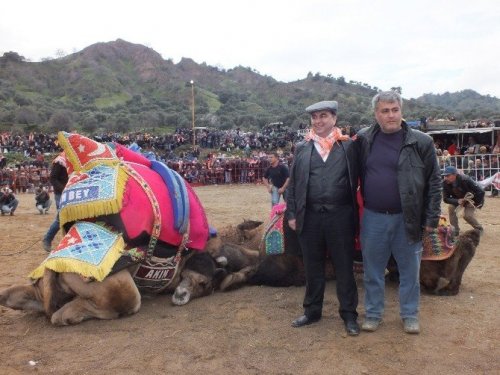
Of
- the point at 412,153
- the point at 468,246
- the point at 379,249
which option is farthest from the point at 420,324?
the point at 412,153

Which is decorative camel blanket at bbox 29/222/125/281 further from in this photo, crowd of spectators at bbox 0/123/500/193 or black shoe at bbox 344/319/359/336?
crowd of spectators at bbox 0/123/500/193

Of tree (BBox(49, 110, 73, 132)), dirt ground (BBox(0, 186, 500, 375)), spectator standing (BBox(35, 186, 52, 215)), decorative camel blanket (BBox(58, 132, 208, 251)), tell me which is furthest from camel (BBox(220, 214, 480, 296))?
tree (BBox(49, 110, 73, 132))

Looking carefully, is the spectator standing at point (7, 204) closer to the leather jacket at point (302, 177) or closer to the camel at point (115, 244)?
the camel at point (115, 244)

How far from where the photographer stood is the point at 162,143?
1377 inches

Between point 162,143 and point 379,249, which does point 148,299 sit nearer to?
point 379,249

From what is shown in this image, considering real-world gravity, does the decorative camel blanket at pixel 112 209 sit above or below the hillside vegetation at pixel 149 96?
below

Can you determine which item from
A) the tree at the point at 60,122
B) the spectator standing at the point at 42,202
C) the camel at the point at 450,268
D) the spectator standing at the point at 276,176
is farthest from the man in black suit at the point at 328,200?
the tree at the point at 60,122

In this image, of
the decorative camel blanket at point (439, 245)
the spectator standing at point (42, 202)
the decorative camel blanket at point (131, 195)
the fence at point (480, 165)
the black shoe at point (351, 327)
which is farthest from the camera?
the fence at point (480, 165)

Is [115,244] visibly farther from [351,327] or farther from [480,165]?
[480,165]

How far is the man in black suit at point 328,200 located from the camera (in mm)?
4035

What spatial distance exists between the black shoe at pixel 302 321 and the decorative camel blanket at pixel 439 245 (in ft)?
4.17

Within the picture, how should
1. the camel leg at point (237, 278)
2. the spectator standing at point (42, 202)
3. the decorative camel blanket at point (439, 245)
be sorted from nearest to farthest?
the decorative camel blanket at point (439, 245) < the camel leg at point (237, 278) < the spectator standing at point (42, 202)

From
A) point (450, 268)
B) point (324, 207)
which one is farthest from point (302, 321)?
point (450, 268)

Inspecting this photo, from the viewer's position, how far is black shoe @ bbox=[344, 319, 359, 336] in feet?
13.1
